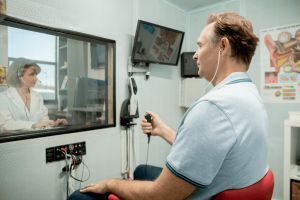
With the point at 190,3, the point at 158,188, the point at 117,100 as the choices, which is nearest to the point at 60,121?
the point at 117,100

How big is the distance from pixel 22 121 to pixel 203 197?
1.33 metres

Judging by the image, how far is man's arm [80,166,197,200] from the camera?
0.68m

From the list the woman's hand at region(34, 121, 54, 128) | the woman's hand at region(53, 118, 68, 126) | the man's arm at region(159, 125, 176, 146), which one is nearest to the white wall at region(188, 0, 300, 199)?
the man's arm at region(159, 125, 176, 146)

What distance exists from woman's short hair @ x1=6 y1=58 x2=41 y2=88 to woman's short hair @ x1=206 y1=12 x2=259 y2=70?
4.24ft

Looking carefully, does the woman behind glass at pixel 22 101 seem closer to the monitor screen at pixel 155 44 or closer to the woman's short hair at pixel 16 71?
the woman's short hair at pixel 16 71

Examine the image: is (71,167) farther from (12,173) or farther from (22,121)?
(22,121)

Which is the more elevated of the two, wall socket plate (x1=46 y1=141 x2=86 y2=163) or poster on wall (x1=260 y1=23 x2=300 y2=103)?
poster on wall (x1=260 y1=23 x2=300 y2=103)

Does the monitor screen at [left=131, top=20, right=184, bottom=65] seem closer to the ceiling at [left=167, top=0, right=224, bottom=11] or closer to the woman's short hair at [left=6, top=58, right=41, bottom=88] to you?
the ceiling at [left=167, top=0, right=224, bottom=11]

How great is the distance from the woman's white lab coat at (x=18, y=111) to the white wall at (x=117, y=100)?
13cm

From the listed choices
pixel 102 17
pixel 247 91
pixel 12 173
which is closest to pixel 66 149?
pixel 12 173

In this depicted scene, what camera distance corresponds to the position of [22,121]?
1.41 meters

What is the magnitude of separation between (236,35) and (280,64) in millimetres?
1917

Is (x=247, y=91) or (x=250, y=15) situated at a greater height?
(x=250, y=15)

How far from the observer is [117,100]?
6.78ft
